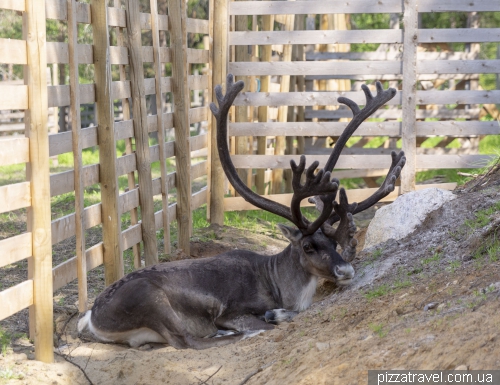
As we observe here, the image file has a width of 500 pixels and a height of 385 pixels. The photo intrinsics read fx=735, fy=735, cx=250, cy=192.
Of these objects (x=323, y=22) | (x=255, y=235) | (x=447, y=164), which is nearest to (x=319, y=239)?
(x=255, y=235)

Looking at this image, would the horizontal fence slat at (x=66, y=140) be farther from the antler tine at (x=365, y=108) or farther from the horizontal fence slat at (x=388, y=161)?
the horizontal fence slat at (x=388, y=161)

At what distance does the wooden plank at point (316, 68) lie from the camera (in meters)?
9.50

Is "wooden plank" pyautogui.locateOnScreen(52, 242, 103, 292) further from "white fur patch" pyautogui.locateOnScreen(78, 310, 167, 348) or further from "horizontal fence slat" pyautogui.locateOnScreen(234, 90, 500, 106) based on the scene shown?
"horizontal fence slat" pyautogui.locateOnScreen(234, 90, 500, 106)

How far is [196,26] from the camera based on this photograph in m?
9.20

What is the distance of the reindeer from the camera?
562 centimetres

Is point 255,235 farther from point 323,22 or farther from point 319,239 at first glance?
point 323,22

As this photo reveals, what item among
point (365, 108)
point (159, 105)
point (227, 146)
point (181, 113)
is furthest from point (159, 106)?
point (365, 108)

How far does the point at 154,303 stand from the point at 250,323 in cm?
82

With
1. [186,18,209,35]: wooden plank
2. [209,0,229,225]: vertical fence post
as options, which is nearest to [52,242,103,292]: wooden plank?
[209,0,229,225]: vertical fence post

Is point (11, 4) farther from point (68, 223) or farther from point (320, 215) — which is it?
point (320, 215)

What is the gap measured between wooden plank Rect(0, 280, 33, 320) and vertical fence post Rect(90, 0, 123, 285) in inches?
68.1

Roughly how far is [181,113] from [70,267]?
119 inches

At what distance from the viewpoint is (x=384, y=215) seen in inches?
295

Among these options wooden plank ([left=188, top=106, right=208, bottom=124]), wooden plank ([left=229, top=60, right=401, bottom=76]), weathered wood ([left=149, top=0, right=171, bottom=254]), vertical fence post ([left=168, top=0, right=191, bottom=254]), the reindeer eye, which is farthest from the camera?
wooden plank ([left=229, top=60, right=401, bottom=76])
